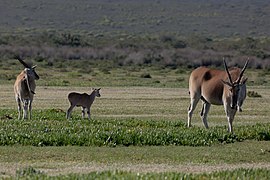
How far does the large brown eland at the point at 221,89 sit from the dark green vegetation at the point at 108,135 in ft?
2.36

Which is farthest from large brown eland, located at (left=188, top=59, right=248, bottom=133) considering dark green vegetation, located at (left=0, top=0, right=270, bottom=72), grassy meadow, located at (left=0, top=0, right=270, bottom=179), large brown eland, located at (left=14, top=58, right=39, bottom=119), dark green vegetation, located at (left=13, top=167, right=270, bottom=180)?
dark green vegetation, located at (left=0, top=0, right=270, bottom=72)

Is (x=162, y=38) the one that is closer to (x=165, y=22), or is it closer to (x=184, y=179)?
(x=165, y=22)

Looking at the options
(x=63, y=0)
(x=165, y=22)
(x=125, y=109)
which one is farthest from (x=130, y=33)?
(x=125, y=109)

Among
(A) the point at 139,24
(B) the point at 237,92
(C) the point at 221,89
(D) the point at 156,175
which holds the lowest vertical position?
(A) the point at 139,24

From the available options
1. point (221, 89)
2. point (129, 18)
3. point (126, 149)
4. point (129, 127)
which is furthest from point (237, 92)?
point (129, 18)

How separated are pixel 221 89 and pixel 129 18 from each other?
411 feet

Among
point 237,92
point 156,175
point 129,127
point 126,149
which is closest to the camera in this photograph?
point 156,175

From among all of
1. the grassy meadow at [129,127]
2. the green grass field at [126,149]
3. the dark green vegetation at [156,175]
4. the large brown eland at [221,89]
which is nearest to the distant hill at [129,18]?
the grassy meadow at [129,127]

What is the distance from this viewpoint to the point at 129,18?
486 ft

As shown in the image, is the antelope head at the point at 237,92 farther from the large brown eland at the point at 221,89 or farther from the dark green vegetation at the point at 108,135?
Answer: the dark green vegetation at the point at 108,135

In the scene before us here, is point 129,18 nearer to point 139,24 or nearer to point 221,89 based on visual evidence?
point 139,24

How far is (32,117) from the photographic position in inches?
989

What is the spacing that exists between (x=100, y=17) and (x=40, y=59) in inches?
2846

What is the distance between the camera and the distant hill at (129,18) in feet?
463
